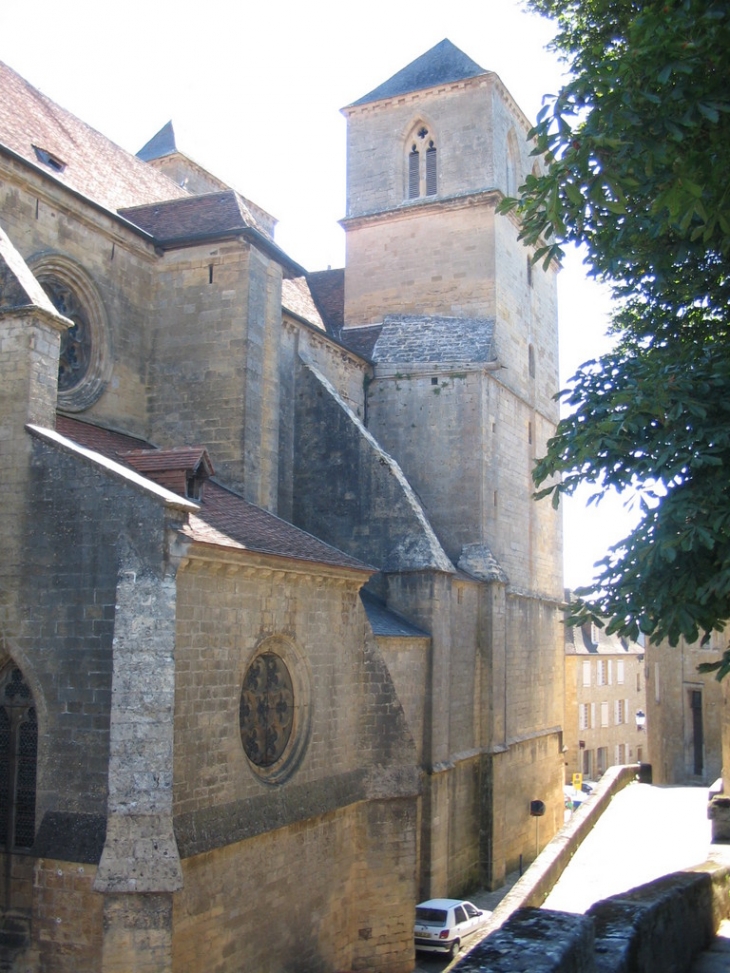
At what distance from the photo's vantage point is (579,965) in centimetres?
571

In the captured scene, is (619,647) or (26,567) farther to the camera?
(619,647)

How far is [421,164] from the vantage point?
918 inches

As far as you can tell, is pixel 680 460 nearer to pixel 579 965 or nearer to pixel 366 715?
pixel 579 965

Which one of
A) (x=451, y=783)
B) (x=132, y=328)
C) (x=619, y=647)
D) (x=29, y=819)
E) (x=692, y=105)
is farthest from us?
(x=619, y=647)

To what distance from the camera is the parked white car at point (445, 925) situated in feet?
48.2

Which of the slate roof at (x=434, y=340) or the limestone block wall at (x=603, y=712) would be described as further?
the limestone block wall at (x=603, y=712)

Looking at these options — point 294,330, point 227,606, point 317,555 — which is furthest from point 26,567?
point 294,330

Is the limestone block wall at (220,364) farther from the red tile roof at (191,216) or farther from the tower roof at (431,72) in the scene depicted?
the tower roof at (431,72)

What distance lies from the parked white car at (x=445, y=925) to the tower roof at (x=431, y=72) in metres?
17.3

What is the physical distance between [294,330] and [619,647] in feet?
104

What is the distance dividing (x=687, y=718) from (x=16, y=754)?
19.4 metres

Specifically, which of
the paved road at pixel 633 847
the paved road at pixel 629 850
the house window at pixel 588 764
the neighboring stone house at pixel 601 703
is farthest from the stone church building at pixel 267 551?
the house window at pixel 588 764

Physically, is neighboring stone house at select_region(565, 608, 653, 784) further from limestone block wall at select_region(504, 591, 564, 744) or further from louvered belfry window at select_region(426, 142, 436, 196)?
louvered belfry window at select_region(426, 142, 436, 196)

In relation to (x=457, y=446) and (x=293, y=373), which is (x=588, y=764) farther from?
(x=293, y=373)
